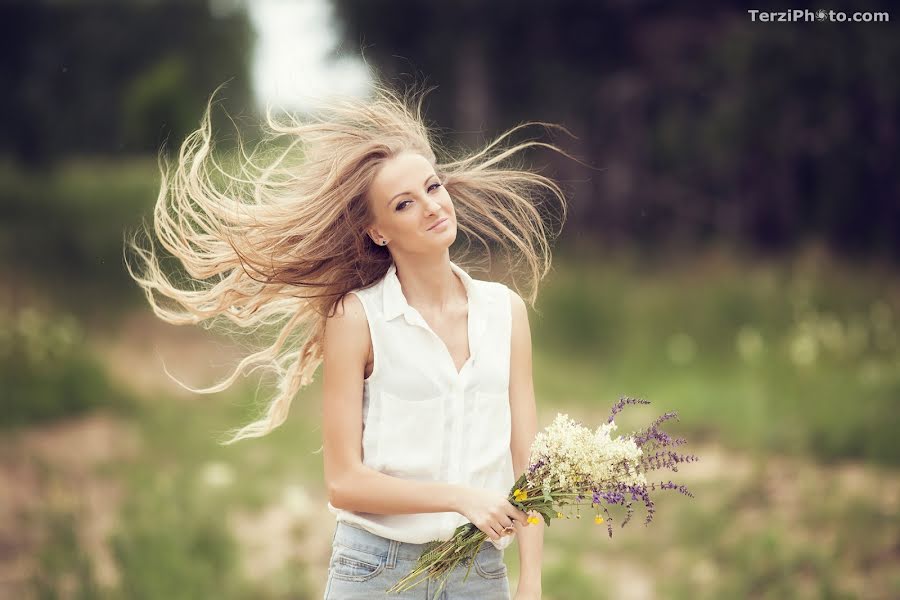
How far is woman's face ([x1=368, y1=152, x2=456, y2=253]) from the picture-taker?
8.00 ft

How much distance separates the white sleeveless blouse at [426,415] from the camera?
92.9 inches

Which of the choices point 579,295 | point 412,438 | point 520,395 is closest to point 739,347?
point 579,295

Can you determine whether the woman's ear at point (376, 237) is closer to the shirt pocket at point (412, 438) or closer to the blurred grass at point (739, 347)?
the shirt pocket at point (412, 438)

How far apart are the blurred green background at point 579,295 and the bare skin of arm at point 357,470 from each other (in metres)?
1.95

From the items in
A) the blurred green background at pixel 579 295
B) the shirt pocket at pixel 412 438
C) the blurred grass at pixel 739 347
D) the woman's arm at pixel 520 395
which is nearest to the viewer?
the shirt pocket at pixel 412 438

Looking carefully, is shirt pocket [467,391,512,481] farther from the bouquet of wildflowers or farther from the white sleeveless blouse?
the bouquet of wildflowers

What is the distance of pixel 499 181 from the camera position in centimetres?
294

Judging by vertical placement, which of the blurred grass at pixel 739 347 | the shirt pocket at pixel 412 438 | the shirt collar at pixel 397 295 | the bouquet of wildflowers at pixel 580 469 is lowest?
the bouquet of wildflowers at pixel 580 469

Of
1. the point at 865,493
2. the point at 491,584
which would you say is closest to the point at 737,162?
the point at 865,493

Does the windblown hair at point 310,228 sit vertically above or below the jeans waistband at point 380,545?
above

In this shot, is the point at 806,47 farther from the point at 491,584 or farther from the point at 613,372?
the point at 491,584

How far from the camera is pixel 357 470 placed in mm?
2314

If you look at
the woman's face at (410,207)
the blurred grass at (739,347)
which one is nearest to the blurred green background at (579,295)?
the blurred grass at (739,347)

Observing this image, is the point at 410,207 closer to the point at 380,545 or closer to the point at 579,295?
the point at 380,545
